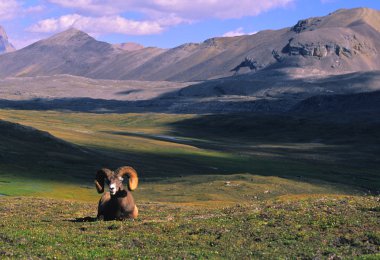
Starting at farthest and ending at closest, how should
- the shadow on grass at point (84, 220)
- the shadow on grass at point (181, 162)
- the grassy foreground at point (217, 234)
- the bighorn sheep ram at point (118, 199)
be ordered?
the shadow on grass at point (181, 162) → the shadow on grass at point (84, 220) → the bighorn sheep ram at point (118, 199) → the grassy foreground at point (217, 234)

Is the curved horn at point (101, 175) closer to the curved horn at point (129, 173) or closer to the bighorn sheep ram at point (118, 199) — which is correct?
the bighorn sheep ram at point (118, 199)

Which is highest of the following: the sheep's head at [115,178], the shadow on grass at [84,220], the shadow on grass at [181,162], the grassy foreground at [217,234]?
the sheep's head at [115,178]

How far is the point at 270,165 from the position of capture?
395 ft

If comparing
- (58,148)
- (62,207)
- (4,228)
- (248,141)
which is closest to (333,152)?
(248,141)

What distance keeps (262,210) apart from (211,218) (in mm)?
2512

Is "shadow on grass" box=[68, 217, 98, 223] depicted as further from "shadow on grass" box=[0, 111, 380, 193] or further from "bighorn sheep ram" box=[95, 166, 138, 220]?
"shadow on grass" box=[0, 111, 380, 193]

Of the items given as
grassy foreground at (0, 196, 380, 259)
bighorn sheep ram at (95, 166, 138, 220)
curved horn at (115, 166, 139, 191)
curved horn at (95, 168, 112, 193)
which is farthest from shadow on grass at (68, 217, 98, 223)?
curved horn at (115, 166, 139, 191)

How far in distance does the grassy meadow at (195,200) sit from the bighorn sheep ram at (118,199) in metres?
0.77

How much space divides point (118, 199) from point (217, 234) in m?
5.92

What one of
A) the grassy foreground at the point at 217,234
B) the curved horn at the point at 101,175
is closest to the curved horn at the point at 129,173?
the curved horn at the point at 101,175

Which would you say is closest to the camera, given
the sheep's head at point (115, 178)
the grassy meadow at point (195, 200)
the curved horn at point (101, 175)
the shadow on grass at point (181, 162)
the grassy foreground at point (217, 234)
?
the grassy foreground at point (217, 234)

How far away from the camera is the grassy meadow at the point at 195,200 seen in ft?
72.3

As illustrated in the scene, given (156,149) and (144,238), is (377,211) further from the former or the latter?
(156,149)

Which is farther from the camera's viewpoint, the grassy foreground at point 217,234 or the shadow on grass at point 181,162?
the shadow on grass at point 181,162
